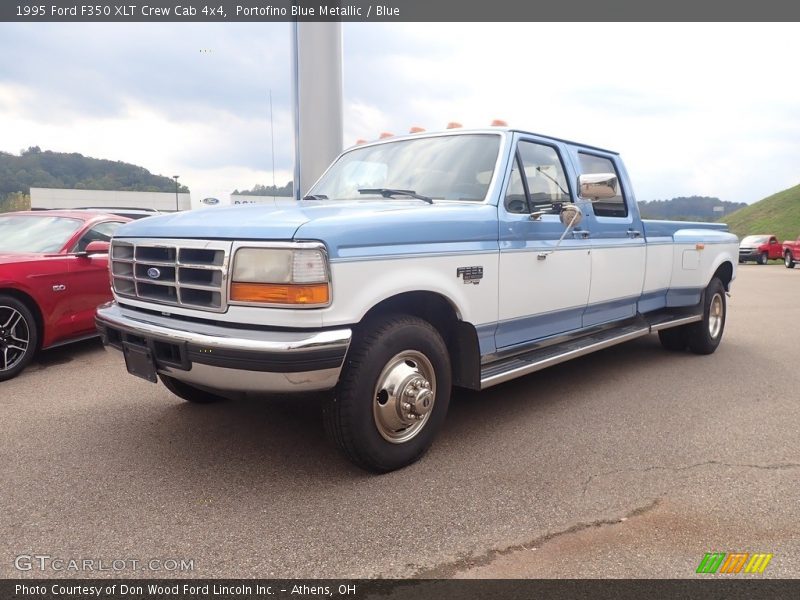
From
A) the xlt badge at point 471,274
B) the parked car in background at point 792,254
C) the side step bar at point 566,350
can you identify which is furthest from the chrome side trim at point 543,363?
the parked car in background at point 792,254

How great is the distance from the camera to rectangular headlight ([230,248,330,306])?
2.78 meters

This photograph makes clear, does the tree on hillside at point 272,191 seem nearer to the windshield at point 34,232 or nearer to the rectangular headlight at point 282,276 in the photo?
the windshield at point 34,232

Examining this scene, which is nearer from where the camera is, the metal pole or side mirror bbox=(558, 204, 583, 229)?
side mirror bbox=(558, 204, 583, 229)

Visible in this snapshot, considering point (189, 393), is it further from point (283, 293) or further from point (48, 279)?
point (48, 279)

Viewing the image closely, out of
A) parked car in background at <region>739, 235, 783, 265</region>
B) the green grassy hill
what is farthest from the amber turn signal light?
the green grassy hill

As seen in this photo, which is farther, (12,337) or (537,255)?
(12,337)

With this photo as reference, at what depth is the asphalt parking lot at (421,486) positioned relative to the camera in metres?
2.48

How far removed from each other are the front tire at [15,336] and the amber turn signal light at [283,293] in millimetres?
3515

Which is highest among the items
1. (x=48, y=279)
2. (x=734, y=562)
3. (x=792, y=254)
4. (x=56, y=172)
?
(x=56, y=172)

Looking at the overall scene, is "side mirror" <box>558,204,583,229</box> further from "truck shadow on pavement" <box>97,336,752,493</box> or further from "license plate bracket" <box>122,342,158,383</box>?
"license plate bracket" <box>122,342,158,383</box>

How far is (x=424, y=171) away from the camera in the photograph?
165 inches

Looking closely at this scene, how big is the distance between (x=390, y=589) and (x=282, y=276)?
1.43 metres

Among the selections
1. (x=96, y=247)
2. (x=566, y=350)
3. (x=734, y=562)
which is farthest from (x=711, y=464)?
(x=96, y=247)

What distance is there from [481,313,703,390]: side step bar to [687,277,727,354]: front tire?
273 mm
